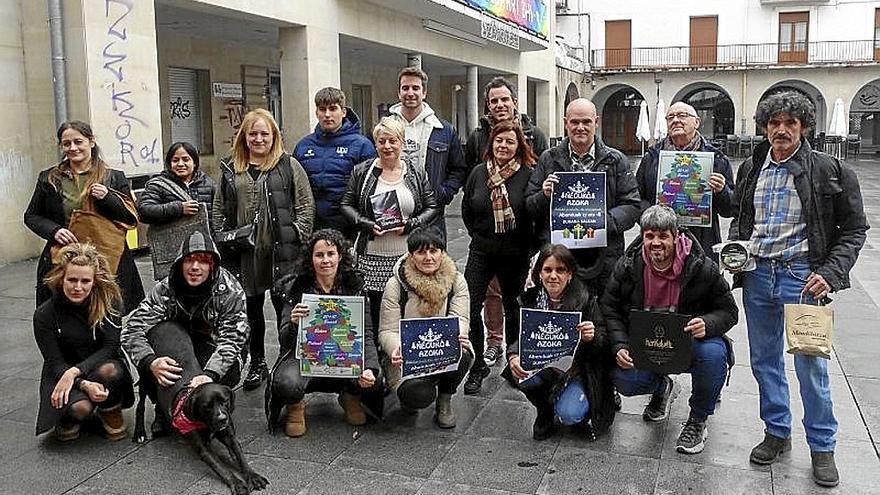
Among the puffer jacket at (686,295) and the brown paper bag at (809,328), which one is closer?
the brown paper bag at (809,328)

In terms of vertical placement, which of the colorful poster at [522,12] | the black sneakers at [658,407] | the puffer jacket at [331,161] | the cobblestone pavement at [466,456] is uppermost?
the colorful poster at [522,12]

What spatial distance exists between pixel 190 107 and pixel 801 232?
578 inches

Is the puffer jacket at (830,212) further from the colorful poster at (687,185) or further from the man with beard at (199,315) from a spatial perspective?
the man with beard at (199,315)

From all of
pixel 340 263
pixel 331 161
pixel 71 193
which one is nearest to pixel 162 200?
pixel 71 193

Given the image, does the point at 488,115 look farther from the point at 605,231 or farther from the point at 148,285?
the point at 148,285

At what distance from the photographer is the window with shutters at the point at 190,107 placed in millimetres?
16172

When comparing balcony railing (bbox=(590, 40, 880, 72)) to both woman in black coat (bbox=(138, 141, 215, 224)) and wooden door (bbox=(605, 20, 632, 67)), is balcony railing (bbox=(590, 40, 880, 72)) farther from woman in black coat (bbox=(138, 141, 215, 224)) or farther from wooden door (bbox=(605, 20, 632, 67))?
woman in black coat (bbox=(138, 141, 215, 224))

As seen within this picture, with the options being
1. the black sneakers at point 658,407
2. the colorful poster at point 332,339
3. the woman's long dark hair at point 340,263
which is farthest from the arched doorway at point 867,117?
the colorful poster at point 332,339

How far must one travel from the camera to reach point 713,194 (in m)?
5.13

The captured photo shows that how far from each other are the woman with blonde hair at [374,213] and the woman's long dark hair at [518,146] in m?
0.51

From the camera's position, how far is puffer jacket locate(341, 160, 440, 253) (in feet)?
17.2

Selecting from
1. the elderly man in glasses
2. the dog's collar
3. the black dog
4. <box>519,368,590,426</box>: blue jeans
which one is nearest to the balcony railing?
the elderly man in glasses

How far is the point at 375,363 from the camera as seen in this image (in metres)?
4.75

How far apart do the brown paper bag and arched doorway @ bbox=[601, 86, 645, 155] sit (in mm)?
40665
